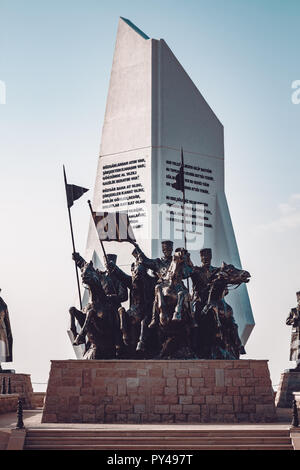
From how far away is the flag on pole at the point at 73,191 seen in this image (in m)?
19.8

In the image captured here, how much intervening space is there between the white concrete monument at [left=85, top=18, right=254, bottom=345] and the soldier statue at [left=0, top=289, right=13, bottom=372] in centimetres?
402

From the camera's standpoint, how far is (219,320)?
17.3 metres

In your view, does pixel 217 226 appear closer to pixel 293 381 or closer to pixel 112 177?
pixel 112 177

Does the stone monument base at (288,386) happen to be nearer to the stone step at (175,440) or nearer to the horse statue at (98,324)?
the horse statue at (98,324)

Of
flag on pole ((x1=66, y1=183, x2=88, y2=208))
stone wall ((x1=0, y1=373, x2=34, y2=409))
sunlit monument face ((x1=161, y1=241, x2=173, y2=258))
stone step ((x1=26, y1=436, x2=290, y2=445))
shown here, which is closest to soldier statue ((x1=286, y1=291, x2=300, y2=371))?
sunlit monument face ((x1=161, y1=241, x2=173, y2=258))

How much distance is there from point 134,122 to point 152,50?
229cm

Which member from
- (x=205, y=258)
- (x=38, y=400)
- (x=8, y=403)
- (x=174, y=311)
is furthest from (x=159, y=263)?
(x=38, y=400)

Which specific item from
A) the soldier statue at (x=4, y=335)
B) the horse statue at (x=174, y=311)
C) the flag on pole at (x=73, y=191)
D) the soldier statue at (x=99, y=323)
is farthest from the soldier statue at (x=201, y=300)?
the soldier statue at (x=4, y=335)

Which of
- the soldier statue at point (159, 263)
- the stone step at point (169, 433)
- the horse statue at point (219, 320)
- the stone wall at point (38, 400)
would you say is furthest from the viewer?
the stone wall at point (38, 400)

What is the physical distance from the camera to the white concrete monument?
80.8 ft

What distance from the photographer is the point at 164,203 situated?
24.5m

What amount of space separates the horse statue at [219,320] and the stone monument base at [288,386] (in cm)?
346

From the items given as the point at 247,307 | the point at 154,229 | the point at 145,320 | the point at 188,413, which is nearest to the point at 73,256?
the point at 145,320

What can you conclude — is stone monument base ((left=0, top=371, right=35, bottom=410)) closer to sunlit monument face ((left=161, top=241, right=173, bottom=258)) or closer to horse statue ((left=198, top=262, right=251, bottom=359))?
sunlit monument face ((left=161, top=241, right=173, bottom=258))
